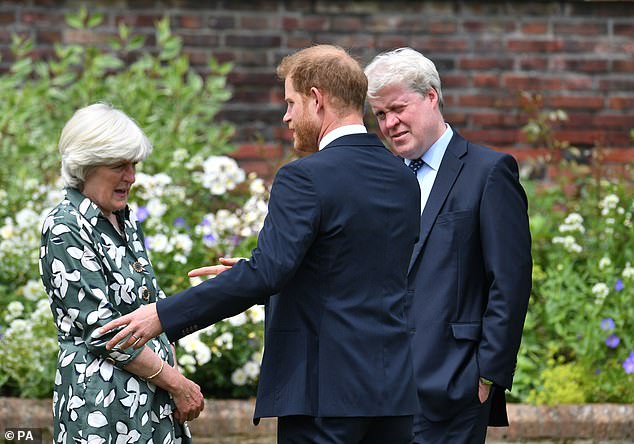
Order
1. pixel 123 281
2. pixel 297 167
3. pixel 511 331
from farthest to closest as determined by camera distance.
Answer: pixel 511 331, pixel 123 281, pixel 297 167

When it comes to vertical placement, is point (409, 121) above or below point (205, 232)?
above

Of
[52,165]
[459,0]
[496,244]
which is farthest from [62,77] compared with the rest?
[496,244]

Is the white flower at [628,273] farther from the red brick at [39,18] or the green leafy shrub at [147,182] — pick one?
the red brick at [39,18]

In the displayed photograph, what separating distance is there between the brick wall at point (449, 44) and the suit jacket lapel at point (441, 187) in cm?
277

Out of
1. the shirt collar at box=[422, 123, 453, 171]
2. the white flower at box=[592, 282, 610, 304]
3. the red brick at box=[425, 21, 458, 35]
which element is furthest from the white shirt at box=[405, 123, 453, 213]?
the red brick at box=[425, 21, 458, 35]

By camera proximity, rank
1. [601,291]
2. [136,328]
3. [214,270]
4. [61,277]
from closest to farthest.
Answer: [136,328]
[61,277]
[214,270]
[601,291]

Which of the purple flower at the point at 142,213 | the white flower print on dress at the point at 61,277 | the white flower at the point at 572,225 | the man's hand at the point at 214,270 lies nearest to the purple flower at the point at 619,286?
the white flower at the point at 572,225

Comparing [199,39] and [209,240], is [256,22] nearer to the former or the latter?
[199,39]

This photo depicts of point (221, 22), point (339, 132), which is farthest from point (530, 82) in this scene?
point (339, 132)

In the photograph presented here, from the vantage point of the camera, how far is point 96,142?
10.4ft

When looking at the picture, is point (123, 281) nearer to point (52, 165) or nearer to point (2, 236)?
point (2, 236)

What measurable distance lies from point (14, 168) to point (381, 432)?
3331mm

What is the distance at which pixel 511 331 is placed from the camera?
3.39 m

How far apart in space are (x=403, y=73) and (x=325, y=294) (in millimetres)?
977
